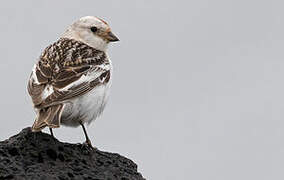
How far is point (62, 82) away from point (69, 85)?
10 centimetres

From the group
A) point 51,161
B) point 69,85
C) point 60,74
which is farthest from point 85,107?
point 51,161

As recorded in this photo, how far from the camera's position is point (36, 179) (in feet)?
21.0

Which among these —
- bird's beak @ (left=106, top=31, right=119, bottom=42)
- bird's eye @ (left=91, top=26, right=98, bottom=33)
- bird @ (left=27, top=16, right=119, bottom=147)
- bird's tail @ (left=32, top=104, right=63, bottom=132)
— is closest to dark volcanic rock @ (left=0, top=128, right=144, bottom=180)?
bird's tail @ (left=32, top=104, right=63, bottom=132)

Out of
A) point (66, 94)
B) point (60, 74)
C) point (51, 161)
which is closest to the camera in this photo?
point (51, 161)

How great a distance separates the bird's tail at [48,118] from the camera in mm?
7464

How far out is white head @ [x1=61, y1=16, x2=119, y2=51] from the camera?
10.1 m

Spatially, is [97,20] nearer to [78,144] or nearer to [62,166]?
[78,144]

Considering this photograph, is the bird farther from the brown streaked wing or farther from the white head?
the white head

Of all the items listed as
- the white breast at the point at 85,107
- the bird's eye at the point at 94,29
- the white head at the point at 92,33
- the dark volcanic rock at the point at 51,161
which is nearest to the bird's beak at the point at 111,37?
the white head at the point at 92,33

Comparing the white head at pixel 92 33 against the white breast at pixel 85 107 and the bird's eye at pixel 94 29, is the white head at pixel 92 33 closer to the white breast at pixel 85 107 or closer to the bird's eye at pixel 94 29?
the bird's eye at pixel 94 29

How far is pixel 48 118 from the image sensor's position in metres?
7.72

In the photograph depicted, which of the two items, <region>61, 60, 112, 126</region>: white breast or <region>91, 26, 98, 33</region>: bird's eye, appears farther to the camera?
<region>91, 26, 98, 33</region>: bird's eye

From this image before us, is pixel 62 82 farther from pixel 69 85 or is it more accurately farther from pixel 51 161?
pixel 51 161

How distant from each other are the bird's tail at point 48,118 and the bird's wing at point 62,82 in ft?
0.21
